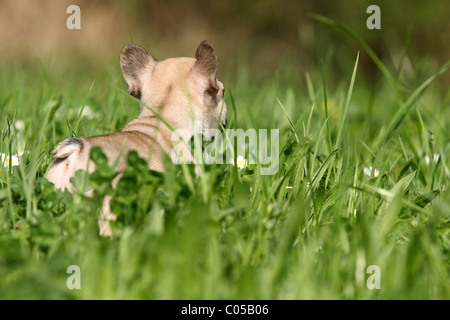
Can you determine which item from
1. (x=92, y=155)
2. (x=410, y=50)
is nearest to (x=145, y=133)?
(x=92, y=155)

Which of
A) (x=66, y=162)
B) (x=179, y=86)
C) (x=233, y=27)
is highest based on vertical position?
(x=233, y=27)

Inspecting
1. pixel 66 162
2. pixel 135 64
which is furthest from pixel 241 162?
pixel 66 162

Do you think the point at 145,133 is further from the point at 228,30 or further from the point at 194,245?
the point at 228,30

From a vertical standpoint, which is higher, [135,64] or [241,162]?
[135,64]

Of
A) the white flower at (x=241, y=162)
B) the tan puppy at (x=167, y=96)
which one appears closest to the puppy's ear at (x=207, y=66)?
the tan puppy at (x=167, y=96)

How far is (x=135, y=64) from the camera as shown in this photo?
11.7ft

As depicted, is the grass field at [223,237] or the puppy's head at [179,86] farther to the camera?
the puppy's head at [179,86]

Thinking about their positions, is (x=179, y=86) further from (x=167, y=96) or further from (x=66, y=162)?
(x=66, y=162)

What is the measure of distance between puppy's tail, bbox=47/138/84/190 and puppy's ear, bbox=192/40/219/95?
3.47 ft

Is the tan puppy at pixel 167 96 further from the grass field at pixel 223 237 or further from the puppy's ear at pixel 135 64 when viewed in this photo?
the grass field at pixel 223 237

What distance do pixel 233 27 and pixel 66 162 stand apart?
917cm

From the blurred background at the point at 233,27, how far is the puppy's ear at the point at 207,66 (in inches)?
223

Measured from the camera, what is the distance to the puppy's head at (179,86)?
3314 mm

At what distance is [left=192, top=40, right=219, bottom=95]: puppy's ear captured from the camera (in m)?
3.30
